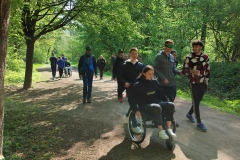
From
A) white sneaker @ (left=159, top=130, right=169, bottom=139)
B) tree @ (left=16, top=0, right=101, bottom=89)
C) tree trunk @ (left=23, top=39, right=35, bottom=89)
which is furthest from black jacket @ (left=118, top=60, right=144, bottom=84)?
tree trunk @ (left=23, top=39, right=35, bottom=89)

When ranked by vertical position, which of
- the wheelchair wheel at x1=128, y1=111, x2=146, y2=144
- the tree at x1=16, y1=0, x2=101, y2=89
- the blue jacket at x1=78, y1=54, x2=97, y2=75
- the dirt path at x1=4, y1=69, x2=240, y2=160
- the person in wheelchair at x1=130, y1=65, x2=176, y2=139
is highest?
the tree at x1=16, y1=0, x2=101, y2=89

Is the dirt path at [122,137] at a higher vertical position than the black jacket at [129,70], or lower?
lower

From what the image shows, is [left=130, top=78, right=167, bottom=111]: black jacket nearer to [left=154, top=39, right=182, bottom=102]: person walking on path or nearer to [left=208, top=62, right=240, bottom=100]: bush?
[left=154, top=39, right=182, bottom=102]: person walking on path

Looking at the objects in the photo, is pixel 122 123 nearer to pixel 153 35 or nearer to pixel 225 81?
pixel 225 81

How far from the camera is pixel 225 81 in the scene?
15.2 metres

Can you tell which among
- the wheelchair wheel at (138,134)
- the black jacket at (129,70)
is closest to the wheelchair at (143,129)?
the wheelchair wheel at (138,134)

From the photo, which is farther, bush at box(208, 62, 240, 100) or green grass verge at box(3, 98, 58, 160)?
bush at box(208, 62, 240, 100)

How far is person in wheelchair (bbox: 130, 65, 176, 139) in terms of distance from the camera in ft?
14.6

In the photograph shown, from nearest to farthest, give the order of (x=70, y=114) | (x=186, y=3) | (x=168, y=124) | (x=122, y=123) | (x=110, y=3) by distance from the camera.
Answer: (x=168, y=124) < (x=122, y=123) < (x=70, y=114) < (x=110, y=3) < (x=186, y=3)

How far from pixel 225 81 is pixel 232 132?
10.3m

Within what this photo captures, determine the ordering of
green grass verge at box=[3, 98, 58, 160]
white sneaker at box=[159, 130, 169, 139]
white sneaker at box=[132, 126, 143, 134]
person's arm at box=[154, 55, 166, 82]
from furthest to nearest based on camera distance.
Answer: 1. person's arm at box=[154, 55, 166, 82]
2. white sneaker at box=[132, 126, 143, 134]
3. green grass verge at box=[3, 98, 58, 160]
4. white sneaker at box=[159, 130, 169, 139]

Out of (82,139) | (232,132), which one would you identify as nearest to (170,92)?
(232,132)

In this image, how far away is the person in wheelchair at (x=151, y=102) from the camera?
445 centimetres

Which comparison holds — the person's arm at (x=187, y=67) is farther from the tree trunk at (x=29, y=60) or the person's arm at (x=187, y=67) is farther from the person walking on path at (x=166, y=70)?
the tree trunk at (x=29, y=60)
